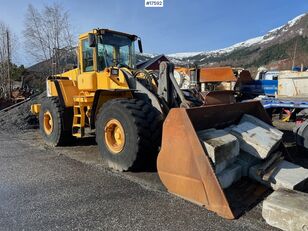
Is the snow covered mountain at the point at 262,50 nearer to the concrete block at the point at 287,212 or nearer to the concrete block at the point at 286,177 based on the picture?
the concrete block at the point at 286,177

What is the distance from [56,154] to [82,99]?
131 cm

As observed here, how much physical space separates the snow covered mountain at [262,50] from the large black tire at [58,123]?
4089 centimetres

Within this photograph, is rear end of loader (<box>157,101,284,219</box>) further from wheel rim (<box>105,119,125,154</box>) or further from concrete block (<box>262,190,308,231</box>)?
wheel rim (<box>105,119,125,154</box>)

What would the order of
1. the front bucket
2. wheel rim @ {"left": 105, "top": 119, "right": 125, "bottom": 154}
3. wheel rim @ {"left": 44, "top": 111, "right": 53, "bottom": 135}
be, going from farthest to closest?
wheel rim @ {"left": 44, "top": 111, "right": 53, "bottom": 135}, wheel rim @ {"left": 105, "top": 119, "right": 125, "bottom": 154}, the front bucket

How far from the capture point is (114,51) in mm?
7305

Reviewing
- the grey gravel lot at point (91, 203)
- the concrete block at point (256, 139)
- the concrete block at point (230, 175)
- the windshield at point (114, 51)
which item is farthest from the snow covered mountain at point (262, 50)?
the grey gravel lot at point (91, 203)

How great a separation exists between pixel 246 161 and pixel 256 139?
34 cm

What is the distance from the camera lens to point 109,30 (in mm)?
7230

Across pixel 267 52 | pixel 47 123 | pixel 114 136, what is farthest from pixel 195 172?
pixel 267 52

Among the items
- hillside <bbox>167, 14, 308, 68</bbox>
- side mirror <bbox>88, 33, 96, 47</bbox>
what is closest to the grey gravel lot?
side mirror <bbox>88, 33, 96, 47</bbox>

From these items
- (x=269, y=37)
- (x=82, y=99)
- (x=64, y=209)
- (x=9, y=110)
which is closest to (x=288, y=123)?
(x=82, y=99)

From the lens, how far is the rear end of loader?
12.8 feet

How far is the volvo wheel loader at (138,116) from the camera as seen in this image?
4.20 m

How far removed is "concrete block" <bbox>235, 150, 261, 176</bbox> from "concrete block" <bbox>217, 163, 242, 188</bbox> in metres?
0.08
